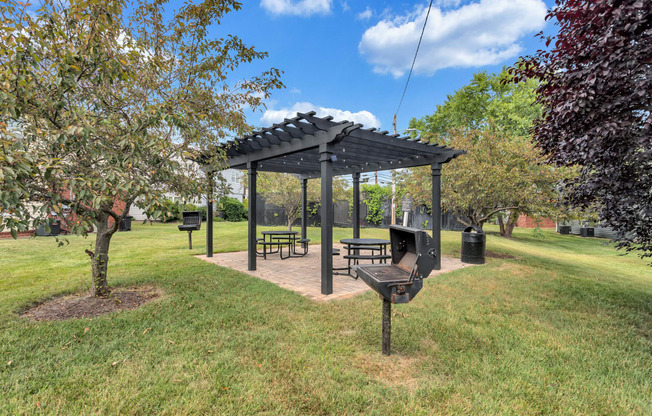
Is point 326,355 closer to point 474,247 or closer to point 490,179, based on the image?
point 474,247

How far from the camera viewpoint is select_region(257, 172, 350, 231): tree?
12.4 meters

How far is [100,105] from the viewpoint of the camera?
3.14 meters

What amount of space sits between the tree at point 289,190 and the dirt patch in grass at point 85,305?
761 centimetres

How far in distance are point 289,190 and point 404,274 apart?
10.3 m

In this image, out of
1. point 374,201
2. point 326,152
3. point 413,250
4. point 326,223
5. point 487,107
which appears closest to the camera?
point 413,250

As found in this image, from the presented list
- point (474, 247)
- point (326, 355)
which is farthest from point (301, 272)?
point (474, 247)

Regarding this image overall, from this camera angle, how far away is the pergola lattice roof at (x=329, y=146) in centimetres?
422

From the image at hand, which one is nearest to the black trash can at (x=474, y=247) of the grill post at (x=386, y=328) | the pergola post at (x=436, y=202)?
the pergola post at (x=436, y=202)

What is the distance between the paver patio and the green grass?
1.43 feet

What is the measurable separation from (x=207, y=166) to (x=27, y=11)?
2338 millimetres

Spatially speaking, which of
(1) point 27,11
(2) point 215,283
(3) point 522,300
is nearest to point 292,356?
(2) point 215,283

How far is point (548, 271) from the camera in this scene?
6.57 meters

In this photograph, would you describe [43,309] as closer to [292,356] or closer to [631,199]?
[292,356]

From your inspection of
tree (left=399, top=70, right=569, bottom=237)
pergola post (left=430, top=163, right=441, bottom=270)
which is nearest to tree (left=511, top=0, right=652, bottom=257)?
pergola post (left=430, top=163, right=441, bottom=270)
